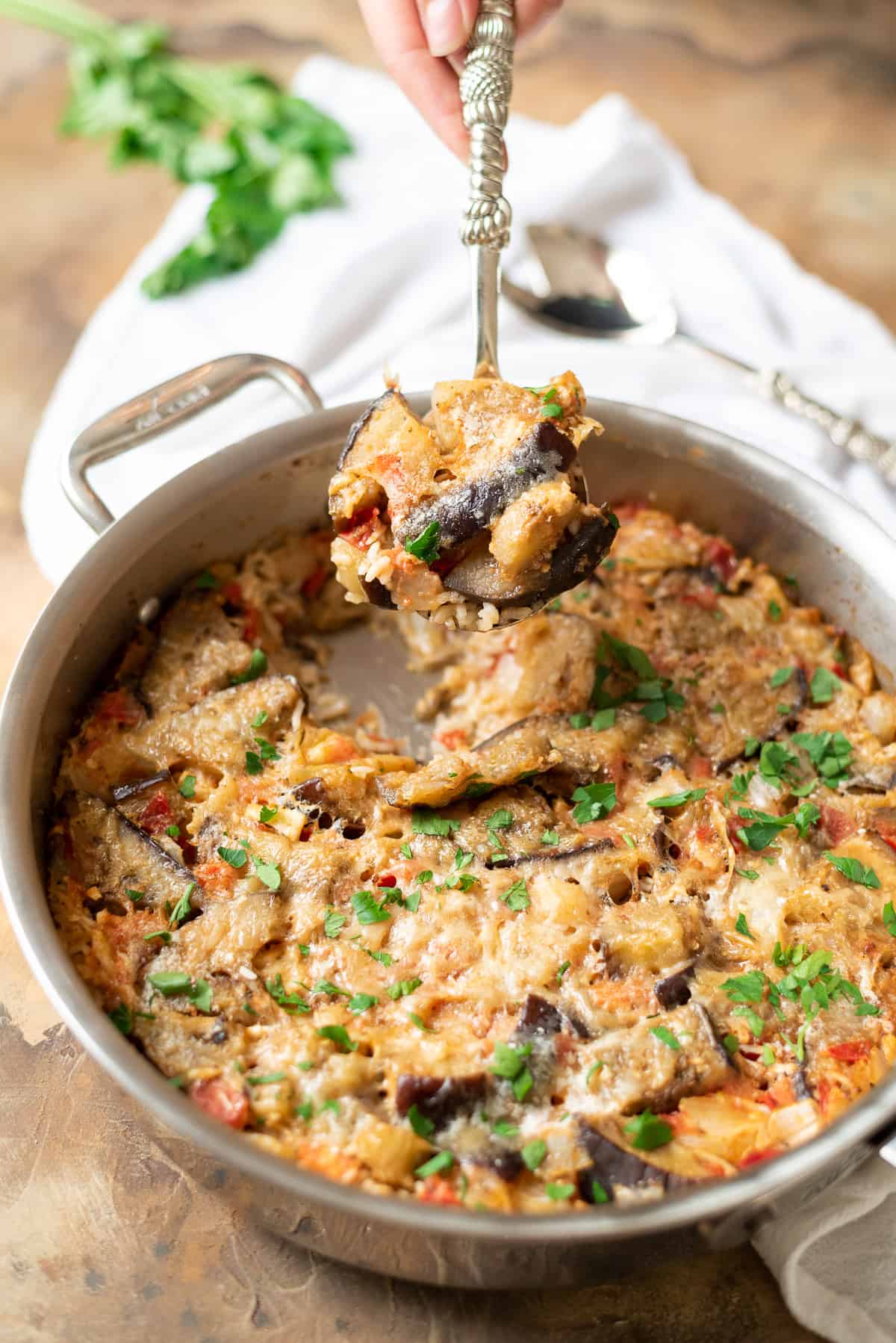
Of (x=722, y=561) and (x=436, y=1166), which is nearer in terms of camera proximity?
(x=436, y=1166)

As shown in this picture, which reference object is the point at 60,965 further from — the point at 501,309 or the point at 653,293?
the point at 653,293

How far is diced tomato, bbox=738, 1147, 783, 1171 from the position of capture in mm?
2854

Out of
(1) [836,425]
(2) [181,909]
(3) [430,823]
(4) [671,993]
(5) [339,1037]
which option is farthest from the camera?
(1) [836,425]

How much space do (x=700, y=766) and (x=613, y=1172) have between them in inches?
51.7

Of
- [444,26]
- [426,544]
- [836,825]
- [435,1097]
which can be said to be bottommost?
[836,825]

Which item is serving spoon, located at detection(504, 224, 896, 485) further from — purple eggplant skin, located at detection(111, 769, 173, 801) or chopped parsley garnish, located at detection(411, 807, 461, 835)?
purple eggplant skin, located at detection(111, 769, 173, 801)

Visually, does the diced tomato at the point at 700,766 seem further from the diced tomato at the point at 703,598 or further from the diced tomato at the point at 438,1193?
the diced tomato at the point at 438,1193

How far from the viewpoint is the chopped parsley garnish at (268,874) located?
10.9 feet

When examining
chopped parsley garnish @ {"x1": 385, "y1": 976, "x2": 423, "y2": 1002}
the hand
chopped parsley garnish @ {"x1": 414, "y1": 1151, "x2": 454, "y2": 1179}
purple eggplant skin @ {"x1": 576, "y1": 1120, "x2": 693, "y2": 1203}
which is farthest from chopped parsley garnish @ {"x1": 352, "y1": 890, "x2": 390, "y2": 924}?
the hand

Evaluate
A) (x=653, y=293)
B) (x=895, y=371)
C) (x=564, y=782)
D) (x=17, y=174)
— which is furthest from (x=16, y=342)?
(x=895, y=371)

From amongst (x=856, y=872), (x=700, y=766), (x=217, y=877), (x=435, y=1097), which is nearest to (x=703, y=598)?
(x=700, y=766)

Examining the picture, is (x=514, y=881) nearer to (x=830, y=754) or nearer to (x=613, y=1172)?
(x=613, y=1172)

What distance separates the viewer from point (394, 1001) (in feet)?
10.3

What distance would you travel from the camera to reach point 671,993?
3.13 m
